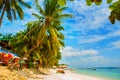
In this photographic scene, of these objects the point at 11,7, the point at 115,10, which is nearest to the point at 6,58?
the point at 11,7

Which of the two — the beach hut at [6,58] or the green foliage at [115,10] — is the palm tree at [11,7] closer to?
the beach hut at [6,58]

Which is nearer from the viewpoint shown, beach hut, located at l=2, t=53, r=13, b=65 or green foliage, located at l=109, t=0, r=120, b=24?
green foliage, located at l=109, t=0, r=120, b=24

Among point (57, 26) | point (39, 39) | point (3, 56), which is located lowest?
point (3, 56)

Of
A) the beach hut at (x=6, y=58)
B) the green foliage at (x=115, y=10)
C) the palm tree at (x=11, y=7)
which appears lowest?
the green foliage at (x=115, y=10)

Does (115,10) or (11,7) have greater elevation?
(11,7)

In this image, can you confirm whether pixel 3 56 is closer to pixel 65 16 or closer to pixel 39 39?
pixel 39 39

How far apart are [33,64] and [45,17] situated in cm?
911

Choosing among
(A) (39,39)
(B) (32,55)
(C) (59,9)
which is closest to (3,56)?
(A) (39,39)

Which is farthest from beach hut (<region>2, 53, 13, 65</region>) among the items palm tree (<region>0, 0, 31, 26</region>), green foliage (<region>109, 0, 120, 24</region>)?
green foliage (<region>109, 0, 120, 24</region>)

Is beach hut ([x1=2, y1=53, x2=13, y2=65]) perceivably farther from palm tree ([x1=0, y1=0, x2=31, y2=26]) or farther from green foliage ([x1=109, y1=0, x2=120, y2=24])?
green foliage ([x1=109, y1=0, x2=120, y2=24])

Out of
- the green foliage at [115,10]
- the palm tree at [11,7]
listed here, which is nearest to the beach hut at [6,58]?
the palm tree at [11,7]

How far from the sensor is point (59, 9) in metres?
22.6

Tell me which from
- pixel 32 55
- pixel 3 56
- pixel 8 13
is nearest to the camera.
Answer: pixel 3 56

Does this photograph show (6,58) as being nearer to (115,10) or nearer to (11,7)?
(11,7)
